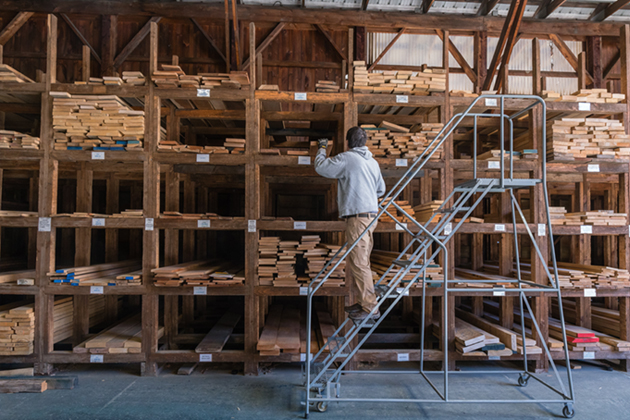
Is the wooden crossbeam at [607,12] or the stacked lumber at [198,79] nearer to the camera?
the stacked lumber at [198,79]

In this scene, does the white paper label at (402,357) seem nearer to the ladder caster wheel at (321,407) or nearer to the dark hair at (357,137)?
the ladder caster wheel at (321,407)

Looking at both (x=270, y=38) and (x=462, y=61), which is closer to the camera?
(x=270, y=38)

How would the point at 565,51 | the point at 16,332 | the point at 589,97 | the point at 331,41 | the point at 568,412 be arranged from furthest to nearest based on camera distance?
the point at 565,51 < the point at 331,41 < the point at 589,97 < the point at 16,332 < the point at 568,412

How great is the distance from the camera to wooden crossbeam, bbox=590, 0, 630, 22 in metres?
10.7

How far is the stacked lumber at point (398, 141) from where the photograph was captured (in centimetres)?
589

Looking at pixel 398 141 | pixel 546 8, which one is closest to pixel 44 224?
pixel 398 141

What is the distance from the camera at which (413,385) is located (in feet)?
17.4

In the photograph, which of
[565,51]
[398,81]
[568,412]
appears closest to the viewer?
[568,412]

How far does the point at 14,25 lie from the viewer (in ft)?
35.2

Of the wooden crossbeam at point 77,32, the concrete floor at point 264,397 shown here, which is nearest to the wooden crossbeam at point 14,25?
the wooden crossbeam at point 77,32

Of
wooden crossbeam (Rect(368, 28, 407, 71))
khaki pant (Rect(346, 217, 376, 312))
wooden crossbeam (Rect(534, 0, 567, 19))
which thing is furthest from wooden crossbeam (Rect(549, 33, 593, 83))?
khaki pant (Rect(346, 217, 376, 312))

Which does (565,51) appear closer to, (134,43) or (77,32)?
(134,43)

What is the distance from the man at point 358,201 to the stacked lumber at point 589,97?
3.39 m

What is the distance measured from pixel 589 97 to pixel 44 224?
347 inches
